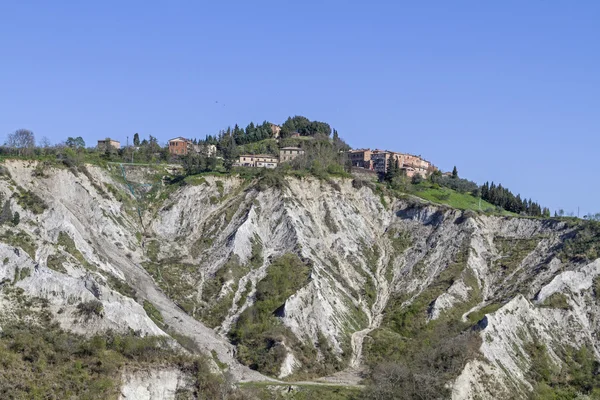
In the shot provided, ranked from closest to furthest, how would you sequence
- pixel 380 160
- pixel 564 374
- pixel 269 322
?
pixel 564 374, pixel 269 322, pixel 380 160

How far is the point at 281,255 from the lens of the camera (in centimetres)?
9594

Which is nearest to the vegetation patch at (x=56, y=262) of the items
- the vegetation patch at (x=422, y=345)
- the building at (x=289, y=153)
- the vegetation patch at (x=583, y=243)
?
the vegetation patch at (x=422, y=345)

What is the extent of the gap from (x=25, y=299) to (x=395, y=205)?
55.0 meters

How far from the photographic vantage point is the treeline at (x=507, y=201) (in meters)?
120

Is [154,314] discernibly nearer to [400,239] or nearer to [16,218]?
[16,218]

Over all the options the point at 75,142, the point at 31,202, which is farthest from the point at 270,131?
the point at 31,202

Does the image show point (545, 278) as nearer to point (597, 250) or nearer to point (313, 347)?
point (597, 250)

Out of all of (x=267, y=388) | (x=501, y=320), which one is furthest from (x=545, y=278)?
(x=267, y=388)

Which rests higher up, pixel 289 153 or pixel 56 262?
pixel 289 153

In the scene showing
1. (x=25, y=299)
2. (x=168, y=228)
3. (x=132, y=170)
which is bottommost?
(x=25, y=299)

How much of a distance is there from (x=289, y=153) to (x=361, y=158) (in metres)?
13.7

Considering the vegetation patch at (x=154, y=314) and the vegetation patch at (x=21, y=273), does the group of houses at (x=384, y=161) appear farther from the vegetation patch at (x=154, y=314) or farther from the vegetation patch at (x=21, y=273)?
the vegetation patch at (x=21, y=273)

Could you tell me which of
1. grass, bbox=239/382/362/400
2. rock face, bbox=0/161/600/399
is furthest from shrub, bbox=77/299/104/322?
grass, bbox=239/382/362/400

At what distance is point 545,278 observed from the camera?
305 feet
